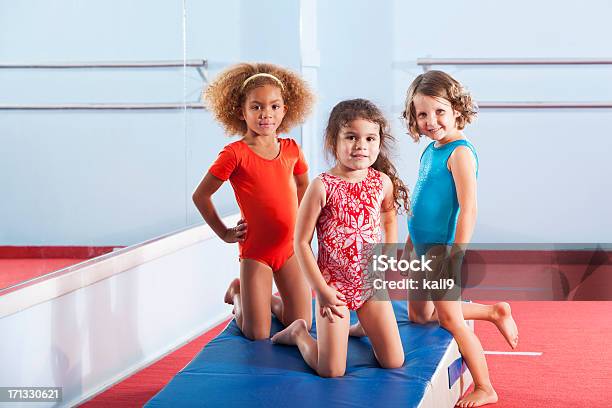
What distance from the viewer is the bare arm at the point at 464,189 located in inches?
104

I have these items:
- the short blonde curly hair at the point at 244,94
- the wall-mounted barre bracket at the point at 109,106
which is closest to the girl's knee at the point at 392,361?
the short blonde curly hair at the point at 244,94

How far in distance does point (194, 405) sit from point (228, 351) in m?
0.46

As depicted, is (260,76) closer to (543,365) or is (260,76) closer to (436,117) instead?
(436,117)

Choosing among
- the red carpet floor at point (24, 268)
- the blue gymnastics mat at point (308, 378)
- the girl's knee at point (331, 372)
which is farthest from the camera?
the red carpet floor at point (24, 268)

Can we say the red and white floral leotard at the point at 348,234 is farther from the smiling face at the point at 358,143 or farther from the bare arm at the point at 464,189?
the bare arm at the point at 464,189

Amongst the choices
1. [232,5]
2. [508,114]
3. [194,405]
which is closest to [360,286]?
[194,405]

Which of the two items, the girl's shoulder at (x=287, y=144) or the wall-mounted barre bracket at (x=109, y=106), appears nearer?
the wall-mounted barre bracket at (x=109, y=106)

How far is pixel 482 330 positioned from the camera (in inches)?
146

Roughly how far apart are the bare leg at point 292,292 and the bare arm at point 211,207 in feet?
0.59

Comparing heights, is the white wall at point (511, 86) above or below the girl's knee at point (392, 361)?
above

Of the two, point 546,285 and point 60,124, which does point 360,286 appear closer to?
point 60,124

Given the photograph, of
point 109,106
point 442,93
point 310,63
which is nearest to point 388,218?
point 442,93

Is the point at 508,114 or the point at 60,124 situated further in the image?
the point at 508,114

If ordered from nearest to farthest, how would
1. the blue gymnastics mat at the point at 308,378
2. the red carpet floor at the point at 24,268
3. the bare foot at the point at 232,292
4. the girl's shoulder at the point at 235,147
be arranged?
the blue gymnastics mat at the point at 308,378 < the red carpet floor at the point at 24,268 < the girl's shoulder at the point at 235,147 < the bare foot at the point at 232,292
